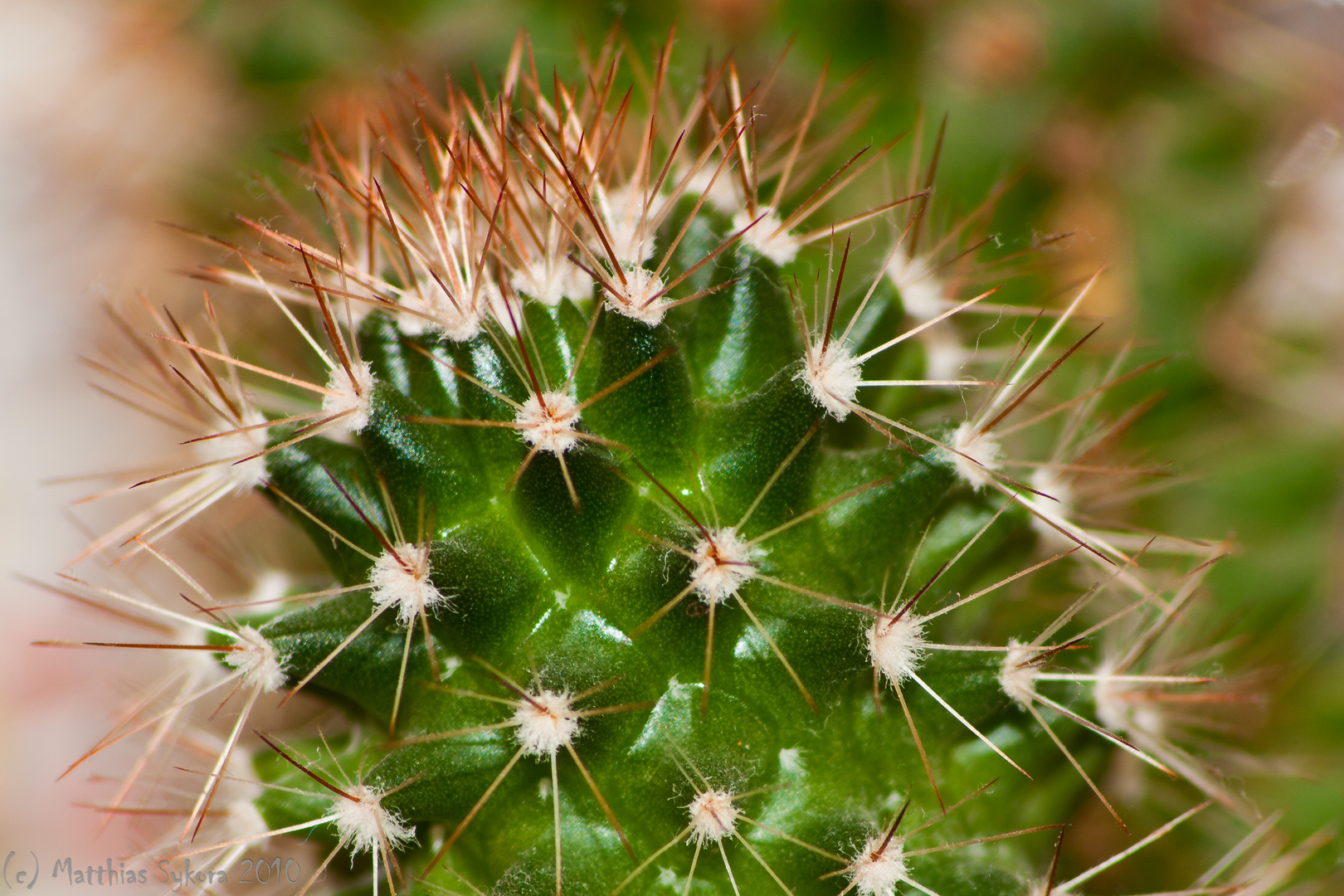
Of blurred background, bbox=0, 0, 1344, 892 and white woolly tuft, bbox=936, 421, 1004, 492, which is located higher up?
blurred background, bbox=0, 0, 1344, 892

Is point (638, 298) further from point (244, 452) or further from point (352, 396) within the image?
point (244, 452)

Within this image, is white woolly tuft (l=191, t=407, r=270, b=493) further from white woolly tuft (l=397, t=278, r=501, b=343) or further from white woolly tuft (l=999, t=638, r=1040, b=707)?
white woolly tuft (l=999, t=638, r=1040, b=707)

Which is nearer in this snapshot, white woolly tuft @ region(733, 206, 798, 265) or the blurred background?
white woolly tuft @ region(733, 206, 798, 265)

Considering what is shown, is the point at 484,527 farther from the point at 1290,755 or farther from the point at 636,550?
the point at 1290,755

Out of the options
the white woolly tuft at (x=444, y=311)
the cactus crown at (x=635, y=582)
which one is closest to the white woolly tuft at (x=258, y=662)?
the cactus crown at (x=635, y=582)

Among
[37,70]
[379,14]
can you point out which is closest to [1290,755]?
[379,14]

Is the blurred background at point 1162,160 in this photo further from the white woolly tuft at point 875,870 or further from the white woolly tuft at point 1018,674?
the white woolly tuft at point 875,870

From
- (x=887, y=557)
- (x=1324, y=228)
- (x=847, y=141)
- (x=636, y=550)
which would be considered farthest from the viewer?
(x=1324, y=228)

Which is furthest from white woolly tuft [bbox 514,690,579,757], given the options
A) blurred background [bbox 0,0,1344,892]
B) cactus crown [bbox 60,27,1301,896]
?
blurred background [bbox 0,0,1344,892]
